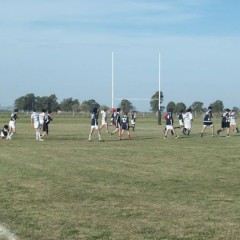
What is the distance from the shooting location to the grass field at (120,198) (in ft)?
24.7

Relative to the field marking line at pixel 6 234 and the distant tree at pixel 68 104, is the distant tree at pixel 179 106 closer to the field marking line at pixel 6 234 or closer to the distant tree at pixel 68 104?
the distant tree at pixel 68 104

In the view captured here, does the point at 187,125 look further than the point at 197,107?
No

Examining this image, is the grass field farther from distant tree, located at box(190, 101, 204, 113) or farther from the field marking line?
distant tree, located at box(190, 101, 204, 113)

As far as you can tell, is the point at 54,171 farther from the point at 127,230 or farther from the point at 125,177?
the point at 127,230

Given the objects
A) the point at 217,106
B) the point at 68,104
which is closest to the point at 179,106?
the point at 217,106

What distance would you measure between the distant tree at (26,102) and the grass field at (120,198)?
113m

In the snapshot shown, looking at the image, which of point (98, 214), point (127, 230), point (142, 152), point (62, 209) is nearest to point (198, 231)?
point (127, 230)

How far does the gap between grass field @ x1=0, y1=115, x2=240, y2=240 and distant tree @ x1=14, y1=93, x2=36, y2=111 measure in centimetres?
11302

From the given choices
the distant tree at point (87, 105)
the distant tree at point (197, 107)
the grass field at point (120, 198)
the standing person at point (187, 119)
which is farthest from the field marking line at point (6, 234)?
the distant tree at point (87, 105)

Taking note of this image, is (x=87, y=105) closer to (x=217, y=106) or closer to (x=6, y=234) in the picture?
(x=217, y=106)

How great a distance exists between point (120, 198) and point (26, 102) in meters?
122

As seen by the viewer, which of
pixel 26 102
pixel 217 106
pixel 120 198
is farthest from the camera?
pixel 26 102

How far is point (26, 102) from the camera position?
425 ft

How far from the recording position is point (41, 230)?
7.54m
